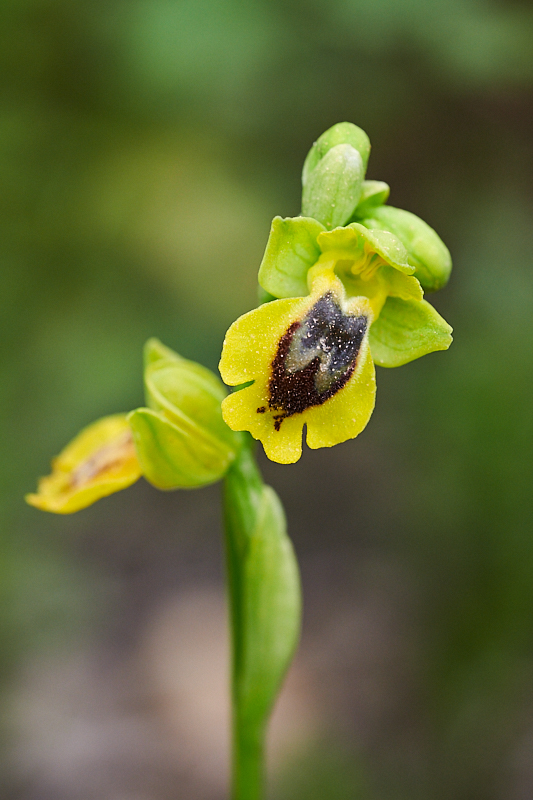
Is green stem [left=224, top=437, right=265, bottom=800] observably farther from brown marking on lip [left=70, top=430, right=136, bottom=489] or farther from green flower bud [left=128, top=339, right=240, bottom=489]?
brown marking on lip [left=70, top=430, right=136, bottom=489]

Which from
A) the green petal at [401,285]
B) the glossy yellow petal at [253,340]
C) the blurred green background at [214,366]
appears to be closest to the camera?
the glossy yellow petal at [253,340]

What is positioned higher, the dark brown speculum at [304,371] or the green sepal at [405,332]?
the green sepal at [405,332]

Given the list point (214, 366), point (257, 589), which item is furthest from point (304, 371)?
point (214, 366)

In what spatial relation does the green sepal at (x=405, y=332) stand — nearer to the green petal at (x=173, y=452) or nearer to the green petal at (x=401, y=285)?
the green petal at (x=401, y=285)

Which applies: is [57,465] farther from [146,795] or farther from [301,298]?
[146,795]

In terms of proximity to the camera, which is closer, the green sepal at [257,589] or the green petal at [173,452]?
the green petal at [173,452]

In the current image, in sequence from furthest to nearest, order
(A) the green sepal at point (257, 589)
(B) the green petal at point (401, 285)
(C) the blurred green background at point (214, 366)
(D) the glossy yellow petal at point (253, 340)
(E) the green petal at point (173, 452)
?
(C) the blurred green background at point (214, 366) → (A) the green sepal at point (257, 589) → (E) the green petal at point (173, 452) → (B) the green petal at point (401, 285) → (D) the glossy yellow petal at point (253, 340)

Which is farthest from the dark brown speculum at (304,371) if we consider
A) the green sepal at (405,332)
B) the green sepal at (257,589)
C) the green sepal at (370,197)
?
the green sepal at (257,589)
